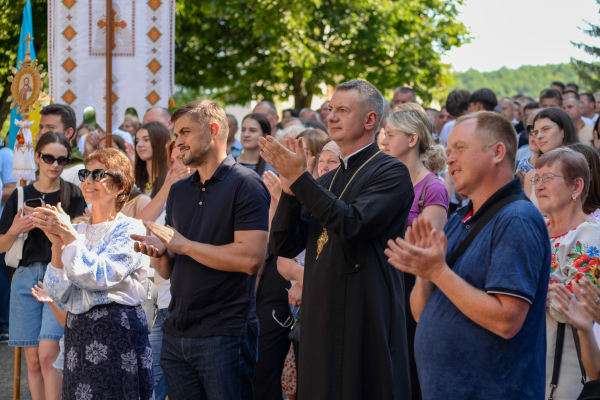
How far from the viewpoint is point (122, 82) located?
722 cm

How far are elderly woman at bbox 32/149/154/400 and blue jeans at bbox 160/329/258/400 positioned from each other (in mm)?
327

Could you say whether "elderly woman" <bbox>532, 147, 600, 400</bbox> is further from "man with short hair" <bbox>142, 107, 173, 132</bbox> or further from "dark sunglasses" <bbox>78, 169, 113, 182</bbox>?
"man with short hair" <bbox>142, 107, 173, 132</bbox>

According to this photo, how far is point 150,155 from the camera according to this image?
18.1 ft

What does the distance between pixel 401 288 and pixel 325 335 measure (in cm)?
46

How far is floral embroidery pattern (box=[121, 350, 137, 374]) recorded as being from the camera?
12.1ft

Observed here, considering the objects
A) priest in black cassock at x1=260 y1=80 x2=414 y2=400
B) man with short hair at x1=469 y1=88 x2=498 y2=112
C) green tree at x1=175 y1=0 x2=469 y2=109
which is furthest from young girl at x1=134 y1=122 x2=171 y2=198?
green tree at x1=175 y1=0 x2=469 y2=109

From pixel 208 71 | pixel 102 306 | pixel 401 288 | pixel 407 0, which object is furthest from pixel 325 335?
pixel 407 0

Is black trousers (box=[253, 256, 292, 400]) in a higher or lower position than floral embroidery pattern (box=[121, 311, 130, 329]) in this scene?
lower

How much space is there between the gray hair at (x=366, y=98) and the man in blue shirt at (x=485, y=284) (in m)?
0.72

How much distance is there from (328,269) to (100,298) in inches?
59.2

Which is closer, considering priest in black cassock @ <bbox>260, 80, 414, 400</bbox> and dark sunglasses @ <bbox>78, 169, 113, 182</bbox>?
priest in black cassock @ <bbox>260, 80, 414, 400</bbox>

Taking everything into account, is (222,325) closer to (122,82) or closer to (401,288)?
(401,288)

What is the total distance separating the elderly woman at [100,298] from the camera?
358cm

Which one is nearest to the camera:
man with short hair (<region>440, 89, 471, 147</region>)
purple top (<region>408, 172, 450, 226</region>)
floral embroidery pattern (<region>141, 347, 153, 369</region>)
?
floral embroidery pattern (<region>141, 347, 153, 369</region>)
